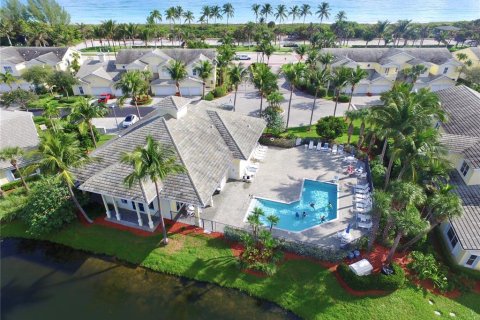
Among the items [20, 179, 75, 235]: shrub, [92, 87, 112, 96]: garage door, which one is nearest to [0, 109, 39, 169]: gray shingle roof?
[20, 179, 75, 235]: shrub

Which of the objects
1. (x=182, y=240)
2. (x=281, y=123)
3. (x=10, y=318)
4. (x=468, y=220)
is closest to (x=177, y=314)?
(x=182, y=240)

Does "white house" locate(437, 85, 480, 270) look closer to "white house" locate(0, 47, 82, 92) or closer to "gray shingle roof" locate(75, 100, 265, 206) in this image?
"gray shingle roof" locate(75, 100, 265, 206)

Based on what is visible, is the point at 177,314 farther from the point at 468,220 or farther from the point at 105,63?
the point at 105,63

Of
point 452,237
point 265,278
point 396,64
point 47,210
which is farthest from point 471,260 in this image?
point 396,64

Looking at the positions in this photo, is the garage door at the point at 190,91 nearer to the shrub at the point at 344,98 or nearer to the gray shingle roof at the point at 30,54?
the shrub at the point at 344,98

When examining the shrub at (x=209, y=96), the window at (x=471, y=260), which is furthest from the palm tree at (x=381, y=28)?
the window at (x=471, y=260)

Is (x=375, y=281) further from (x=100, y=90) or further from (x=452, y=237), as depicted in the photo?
(x=100, y=90)
